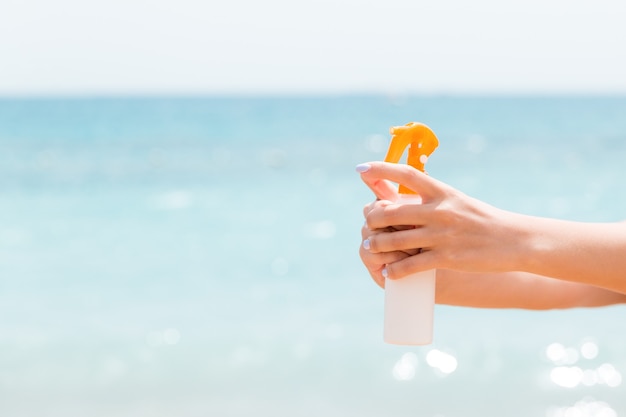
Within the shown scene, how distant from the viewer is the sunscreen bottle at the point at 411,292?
1.40 metres

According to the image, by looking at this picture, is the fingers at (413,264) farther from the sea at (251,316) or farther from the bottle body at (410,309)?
the sea at (251,316)

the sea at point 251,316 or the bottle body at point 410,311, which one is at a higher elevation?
the sea at point 251,316

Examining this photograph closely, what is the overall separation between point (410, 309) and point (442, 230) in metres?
0.13

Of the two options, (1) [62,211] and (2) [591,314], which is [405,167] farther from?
(1) [62,211]

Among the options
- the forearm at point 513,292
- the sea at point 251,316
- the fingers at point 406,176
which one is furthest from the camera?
the sea at point 251,316

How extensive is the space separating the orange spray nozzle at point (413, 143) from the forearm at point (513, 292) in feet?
1.14

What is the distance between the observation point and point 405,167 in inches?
53.4

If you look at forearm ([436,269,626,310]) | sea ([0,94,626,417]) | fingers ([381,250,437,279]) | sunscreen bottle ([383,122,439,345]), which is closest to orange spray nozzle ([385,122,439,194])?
sunscreen bottle ([383,122,439,345])

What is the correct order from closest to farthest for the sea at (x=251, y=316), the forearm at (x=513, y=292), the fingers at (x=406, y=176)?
1. the fingers at (x=406, y=176)
2. the forearm at (x=513, y=292)
3. the sea at (x=251, y=316)

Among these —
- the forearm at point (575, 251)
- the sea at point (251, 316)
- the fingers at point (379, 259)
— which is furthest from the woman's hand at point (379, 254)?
the sea at point (251, 316)

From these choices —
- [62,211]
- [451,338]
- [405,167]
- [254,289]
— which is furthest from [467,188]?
[405,167]

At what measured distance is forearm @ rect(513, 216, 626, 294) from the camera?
4.62ft

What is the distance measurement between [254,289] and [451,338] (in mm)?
1585

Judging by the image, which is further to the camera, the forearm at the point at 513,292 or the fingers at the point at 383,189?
the forearm at the point at 513,292
